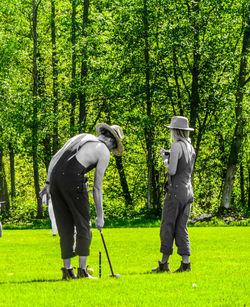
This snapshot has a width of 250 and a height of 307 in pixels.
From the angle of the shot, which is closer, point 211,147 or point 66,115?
→ point 66,115

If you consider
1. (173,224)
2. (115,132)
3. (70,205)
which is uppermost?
(115,132)

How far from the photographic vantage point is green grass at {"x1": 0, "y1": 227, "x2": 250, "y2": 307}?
22.1 feet

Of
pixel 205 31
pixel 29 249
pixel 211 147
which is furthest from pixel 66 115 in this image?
pixel 29 249

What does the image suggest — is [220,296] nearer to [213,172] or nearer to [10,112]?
[10,112]

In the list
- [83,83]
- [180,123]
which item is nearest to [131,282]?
[180,123]

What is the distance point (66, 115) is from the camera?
31906 mm

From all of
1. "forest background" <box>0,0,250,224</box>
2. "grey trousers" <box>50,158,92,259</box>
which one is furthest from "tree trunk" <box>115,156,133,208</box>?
"grey trousers" <box>50,158,92,259</box>

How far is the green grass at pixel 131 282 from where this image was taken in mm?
6738

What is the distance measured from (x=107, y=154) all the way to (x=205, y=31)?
834 inches

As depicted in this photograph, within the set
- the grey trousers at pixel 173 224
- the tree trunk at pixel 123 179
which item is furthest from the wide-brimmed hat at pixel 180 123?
the tree trunk at pixel 123 179

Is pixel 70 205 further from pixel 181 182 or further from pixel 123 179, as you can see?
pixel 123 179

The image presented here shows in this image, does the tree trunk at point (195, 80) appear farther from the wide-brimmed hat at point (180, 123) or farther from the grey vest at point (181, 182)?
the grey vest at point (181, 182)

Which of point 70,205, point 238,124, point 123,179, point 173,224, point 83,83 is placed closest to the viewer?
point 70,205

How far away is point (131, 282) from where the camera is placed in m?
8.10
